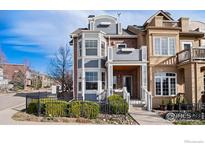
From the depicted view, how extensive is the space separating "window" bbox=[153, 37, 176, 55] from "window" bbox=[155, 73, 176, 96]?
1217 millimetres

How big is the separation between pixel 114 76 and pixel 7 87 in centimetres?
596

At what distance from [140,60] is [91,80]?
293 cm

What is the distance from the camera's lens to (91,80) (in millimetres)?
13906

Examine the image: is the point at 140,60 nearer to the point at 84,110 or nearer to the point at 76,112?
the point at 84,110

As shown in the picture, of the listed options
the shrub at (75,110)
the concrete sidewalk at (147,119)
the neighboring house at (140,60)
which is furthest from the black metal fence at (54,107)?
the neighboring house at (140,60)

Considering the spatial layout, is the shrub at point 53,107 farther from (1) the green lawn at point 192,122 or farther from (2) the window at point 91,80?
(1) the green lawn at point 192,122

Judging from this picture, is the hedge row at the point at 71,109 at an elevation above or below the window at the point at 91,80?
below

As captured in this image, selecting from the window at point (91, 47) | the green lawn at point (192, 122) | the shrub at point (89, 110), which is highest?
the window at point (91, 47)

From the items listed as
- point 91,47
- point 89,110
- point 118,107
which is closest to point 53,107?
point 89,110

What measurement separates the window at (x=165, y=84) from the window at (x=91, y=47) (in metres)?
3.69

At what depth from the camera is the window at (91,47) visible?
548 inches

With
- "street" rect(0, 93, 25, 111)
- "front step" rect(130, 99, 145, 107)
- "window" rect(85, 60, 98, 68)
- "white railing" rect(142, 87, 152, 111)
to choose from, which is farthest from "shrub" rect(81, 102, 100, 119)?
"street" rect(0, 93, 25, 111)
